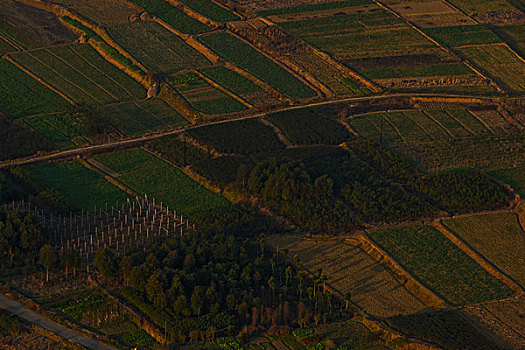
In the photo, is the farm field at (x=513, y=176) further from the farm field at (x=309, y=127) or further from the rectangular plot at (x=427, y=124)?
the farm field at (x=309, y=127)

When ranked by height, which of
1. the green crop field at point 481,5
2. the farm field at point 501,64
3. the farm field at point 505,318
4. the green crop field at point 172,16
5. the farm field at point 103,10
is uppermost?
the green crop field at point 481,5

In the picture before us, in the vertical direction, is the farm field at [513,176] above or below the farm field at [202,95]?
above

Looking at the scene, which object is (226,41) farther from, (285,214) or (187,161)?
(285,214)

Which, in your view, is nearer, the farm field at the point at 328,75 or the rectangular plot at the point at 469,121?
the rectangular plot at the point at 469,121

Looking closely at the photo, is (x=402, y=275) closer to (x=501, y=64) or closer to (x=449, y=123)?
(x=449, y=123)

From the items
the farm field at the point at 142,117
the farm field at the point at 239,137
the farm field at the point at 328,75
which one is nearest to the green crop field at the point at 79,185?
the farm field at the point at 142,117

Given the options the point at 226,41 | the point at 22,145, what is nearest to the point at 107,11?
the point at 226,41

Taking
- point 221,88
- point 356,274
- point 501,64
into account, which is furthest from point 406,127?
point 356,274
